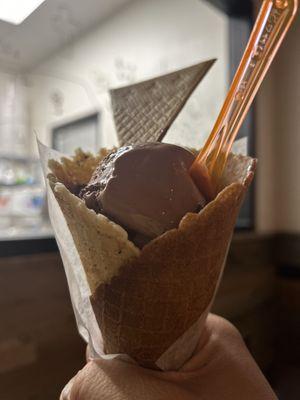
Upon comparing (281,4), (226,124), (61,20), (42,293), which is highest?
(61,20)

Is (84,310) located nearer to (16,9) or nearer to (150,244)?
(150,244)

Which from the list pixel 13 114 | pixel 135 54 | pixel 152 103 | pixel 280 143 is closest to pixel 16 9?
pixel 13 114

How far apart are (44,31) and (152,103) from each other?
3.09 feet

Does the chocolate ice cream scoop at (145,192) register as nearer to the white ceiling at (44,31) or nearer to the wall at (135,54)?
the white ceiling at (44,31)

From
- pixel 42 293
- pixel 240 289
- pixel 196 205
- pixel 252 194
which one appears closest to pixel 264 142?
pixel 252 194

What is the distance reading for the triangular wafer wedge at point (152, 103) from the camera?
54 cm

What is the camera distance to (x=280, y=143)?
173cm

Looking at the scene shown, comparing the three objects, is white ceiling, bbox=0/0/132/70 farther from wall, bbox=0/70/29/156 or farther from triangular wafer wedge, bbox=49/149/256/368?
triangular wafer wedge, bbox=49/149/256/368

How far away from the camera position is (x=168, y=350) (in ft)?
1.38

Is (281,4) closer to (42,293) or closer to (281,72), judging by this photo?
(42,293)

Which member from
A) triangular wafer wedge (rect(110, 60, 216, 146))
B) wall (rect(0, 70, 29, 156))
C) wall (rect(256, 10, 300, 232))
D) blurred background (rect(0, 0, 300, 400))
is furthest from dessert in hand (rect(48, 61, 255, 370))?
wall (rect(256, 10, 300, 232))

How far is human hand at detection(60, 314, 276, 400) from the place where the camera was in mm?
368

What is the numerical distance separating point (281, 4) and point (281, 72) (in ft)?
4.49

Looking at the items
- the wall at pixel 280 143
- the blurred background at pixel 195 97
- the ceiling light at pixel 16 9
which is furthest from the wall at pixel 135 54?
the ceiling light at pixel 16 9
